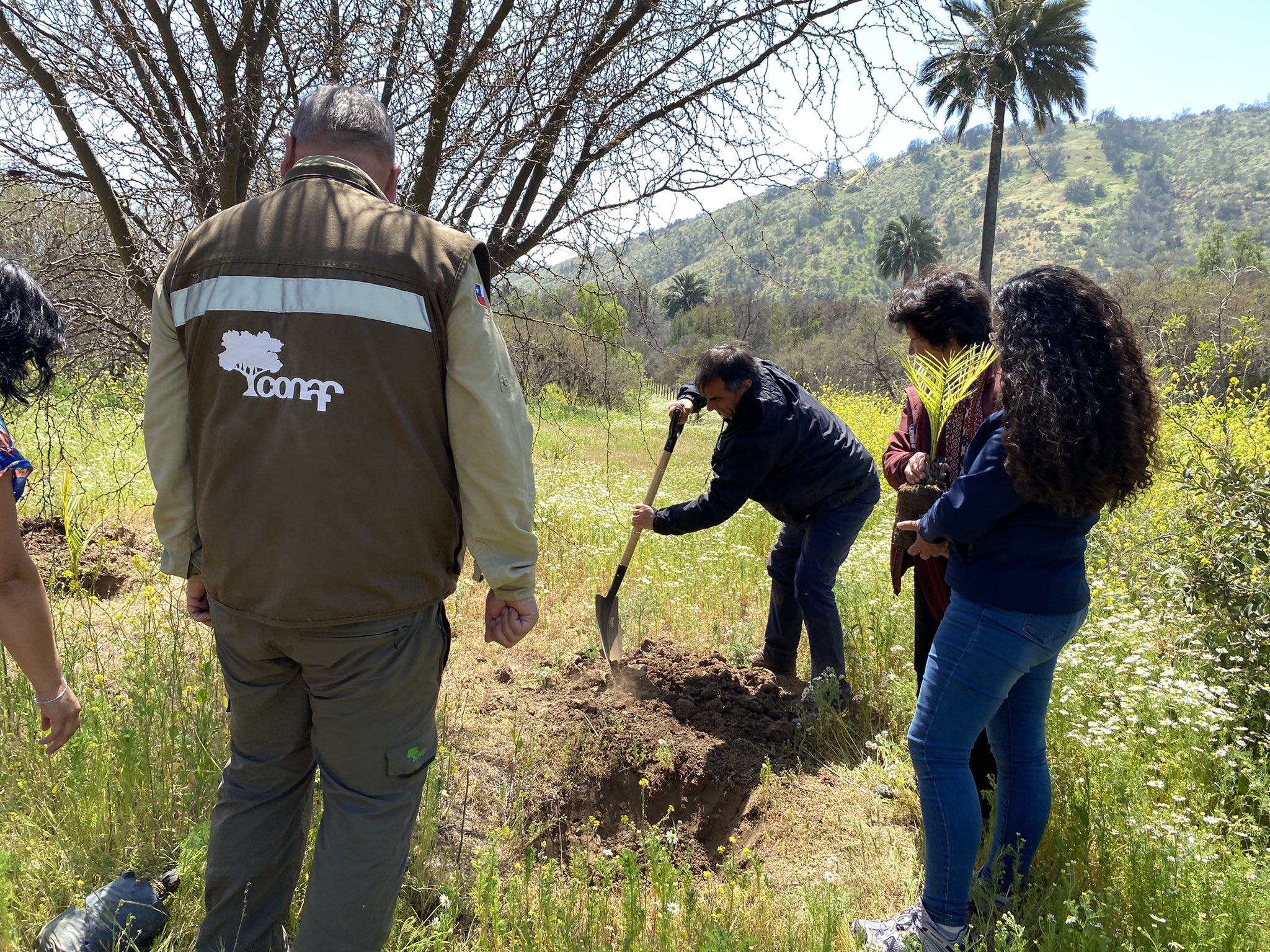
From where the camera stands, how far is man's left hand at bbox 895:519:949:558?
2453 millimetres

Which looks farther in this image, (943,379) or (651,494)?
(651,494)

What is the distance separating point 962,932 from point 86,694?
311cm

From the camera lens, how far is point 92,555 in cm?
497

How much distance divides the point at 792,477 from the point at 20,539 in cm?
319

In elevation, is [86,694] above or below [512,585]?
below

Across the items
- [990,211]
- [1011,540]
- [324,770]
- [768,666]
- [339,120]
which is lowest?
[768,666]

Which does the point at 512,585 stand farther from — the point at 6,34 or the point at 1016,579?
the point at 6,34

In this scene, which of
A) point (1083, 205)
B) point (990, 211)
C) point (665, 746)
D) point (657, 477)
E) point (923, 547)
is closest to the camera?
point (923, 547)

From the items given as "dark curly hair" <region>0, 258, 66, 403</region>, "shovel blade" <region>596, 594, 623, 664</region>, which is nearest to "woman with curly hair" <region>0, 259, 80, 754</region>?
"dark curly hair" <region>0, 258, 66, 403</region>

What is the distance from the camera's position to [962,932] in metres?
2.14

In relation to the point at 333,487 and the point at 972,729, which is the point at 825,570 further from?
the point at 333,487

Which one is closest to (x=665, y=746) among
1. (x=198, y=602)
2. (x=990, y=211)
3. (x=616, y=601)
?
(x=616, y=601)

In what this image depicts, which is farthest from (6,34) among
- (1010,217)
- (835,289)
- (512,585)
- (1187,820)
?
(1010,217)

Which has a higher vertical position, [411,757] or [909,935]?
[411,757]
